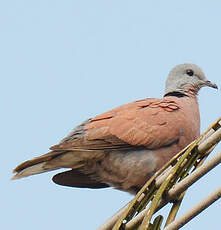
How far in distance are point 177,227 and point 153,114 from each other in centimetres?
315

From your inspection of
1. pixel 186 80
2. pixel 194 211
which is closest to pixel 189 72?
pixel 186 80

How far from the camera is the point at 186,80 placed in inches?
222

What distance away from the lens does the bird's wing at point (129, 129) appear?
173 inches

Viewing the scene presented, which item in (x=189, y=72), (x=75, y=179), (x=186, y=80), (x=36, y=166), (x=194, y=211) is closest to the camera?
(x=194, y=211)

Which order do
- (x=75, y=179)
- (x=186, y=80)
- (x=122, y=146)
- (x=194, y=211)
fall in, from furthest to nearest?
(x=186, y=80), (x=75, y=179), (x=122, y=146), (x=194, y=211)

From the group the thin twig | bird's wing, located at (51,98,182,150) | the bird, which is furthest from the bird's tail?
the thin twig

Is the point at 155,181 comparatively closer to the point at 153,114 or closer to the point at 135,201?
the point at 135,201

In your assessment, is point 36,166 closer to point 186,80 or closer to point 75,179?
point 75,179

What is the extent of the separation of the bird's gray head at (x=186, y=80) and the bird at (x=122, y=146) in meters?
0.79

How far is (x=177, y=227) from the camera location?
149cm

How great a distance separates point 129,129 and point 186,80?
56.4 inches

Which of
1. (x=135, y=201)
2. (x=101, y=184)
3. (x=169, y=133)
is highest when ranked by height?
(x=135, y=201)

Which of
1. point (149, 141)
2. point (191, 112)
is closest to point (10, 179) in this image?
point (149, 141)

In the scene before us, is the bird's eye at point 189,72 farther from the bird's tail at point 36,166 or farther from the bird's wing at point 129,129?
the bird's tail at point 36,166
